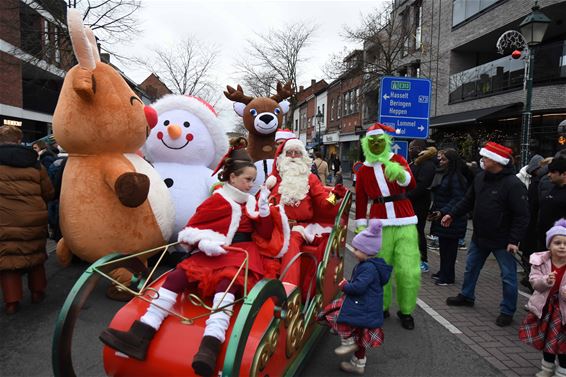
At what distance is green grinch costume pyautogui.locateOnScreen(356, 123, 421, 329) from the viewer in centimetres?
391

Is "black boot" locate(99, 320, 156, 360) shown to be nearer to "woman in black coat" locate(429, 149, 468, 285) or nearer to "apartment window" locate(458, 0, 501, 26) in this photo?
"woman in black coat" locate(429, 149, 468, 285)

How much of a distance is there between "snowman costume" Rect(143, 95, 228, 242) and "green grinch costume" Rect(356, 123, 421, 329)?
2443 mm

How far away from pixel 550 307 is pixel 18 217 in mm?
4899

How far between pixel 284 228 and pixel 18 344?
8.61 ft

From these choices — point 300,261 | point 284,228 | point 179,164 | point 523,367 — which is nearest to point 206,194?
point 179,164

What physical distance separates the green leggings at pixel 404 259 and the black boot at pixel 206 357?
2288 mm

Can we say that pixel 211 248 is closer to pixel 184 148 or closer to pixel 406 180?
pixel 406 180

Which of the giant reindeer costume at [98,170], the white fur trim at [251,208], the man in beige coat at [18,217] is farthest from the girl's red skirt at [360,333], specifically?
the man in beige coat at [18,217]

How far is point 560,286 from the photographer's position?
3.05m

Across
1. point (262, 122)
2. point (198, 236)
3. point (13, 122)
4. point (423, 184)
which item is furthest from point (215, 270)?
point (13, 122)

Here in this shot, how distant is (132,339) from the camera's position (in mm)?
2283

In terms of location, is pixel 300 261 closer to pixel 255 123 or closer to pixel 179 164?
pixel 179 164

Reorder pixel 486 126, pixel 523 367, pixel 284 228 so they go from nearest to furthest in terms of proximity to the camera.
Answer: pixel 284 228, pixel 523 367, pixel 486 126

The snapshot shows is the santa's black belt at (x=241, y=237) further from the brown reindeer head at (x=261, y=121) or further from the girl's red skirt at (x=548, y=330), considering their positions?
the brown reindeer head at (x=261, y=121)
